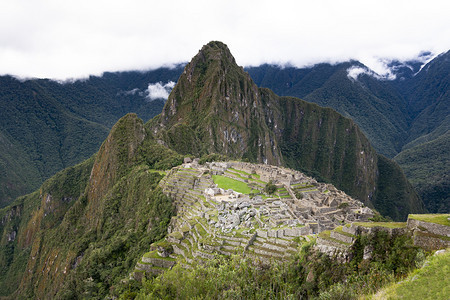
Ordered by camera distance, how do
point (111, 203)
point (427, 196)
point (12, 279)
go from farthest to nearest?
point (427, 196) → point (12, 279) → point (111, 203)

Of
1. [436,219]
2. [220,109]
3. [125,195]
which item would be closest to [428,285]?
[436,219]

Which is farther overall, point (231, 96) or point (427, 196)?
point (427, 196)

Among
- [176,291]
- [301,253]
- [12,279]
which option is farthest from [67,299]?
[12,279]

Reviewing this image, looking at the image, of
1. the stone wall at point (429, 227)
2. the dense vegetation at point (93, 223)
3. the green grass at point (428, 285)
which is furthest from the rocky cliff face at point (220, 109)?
the green grass at point (428, 285)

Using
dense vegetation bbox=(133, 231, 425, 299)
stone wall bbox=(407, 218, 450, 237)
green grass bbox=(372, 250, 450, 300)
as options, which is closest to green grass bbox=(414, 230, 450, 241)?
stone wall bbox=(407, 218, 450, 237)

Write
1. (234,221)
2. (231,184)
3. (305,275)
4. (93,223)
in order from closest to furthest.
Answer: (305,275), (234,221), (231,184), (93,223)

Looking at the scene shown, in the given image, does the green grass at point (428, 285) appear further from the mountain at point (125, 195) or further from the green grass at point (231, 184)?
the green grass at point (231, 184)

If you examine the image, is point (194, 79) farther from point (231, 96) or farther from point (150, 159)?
point (150, 159)

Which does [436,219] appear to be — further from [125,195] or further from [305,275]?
[125,195]
